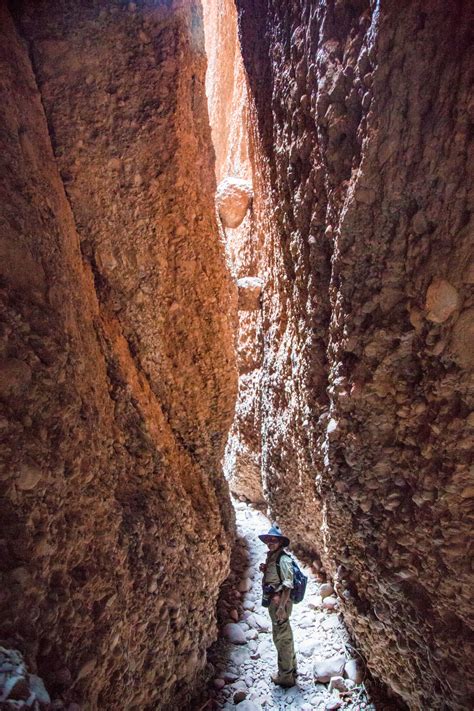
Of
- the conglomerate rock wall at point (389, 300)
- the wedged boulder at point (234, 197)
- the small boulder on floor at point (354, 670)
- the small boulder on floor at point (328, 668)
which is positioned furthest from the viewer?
the wedged boulder at point (234, 197)

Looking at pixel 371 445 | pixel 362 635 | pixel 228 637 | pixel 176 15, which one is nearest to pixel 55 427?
pixel 371 445

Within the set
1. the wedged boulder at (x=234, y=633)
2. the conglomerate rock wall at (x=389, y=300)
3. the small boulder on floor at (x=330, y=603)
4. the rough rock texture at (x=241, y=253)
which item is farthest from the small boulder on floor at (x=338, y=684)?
the rough rock texture at (x=241, y=253)

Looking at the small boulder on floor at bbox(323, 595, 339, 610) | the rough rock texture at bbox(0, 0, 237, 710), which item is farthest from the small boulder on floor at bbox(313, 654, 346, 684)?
the rough rock texture at bbox(0, 0, 237, 710)

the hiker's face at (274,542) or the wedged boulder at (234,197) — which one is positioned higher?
the wedged boulder at (234,197)

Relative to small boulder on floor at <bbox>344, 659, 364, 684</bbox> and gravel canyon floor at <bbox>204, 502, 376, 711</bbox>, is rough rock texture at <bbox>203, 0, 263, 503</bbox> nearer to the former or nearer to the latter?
gravel canyon floor at <bbox>204, 502, 376, 711</bbox>

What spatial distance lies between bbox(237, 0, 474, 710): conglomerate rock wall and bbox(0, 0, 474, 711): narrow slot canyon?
0.04ft

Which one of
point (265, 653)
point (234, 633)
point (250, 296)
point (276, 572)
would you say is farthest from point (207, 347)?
point (265, 653)

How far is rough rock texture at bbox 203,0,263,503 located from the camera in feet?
18.5

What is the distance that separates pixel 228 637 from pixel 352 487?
2.39 metres

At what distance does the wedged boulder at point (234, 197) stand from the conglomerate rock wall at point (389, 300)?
3.18 meters

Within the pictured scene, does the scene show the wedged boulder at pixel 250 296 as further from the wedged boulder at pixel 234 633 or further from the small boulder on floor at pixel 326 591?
the wedged boulder at pixel 234 633

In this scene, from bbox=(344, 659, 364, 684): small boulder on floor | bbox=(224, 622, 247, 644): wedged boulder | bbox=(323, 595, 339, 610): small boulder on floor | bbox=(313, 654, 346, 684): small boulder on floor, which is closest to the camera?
bbox=(344, 659, 364, 684): small boulder on floor

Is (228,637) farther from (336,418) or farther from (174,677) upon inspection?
(336,418)

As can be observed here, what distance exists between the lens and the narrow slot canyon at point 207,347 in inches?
66.9
